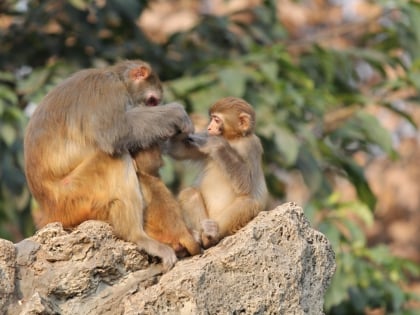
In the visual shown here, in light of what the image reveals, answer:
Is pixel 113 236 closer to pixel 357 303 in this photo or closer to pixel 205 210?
pixel 205 210

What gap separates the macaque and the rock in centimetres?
54

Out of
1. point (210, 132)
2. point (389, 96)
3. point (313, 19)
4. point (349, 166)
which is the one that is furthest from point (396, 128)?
point (210, 132)

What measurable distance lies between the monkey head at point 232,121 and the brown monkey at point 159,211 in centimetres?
55

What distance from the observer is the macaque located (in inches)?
250

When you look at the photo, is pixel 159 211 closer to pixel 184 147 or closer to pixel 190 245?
pixel 190 245

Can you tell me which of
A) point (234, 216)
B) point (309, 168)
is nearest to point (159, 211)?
point (234, 216)

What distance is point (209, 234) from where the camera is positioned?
6.12 meters

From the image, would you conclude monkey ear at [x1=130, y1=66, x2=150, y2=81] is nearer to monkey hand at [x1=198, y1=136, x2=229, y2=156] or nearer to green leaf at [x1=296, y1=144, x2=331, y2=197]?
monkey hand at [x1=198, y1=136, x2=229, y2=156]

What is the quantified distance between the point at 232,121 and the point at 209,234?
0.86 metres

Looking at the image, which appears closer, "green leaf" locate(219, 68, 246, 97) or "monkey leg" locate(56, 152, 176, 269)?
"monkey leg" locate(56, 152, 176, 269)

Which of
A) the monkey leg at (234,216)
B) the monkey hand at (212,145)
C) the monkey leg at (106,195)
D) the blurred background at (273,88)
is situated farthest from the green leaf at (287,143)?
the monkey leg at (106,195)

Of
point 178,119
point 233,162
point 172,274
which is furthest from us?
point 233,162

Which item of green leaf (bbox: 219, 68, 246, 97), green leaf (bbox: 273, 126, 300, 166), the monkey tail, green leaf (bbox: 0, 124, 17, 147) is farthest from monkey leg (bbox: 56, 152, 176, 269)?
green leaf (bbox: 273, 126, 300, 166)

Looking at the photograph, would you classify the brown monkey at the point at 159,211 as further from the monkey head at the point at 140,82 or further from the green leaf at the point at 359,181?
the green leaf at the point at 359,181
